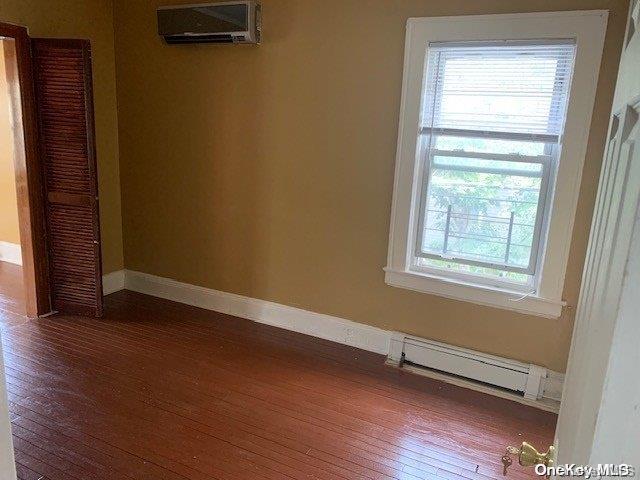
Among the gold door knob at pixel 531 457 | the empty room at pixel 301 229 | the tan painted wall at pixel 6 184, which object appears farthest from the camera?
the tan painted wall at pixel 6 184

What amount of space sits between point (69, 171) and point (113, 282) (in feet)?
3.80

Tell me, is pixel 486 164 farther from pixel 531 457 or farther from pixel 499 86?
pixel 531 457

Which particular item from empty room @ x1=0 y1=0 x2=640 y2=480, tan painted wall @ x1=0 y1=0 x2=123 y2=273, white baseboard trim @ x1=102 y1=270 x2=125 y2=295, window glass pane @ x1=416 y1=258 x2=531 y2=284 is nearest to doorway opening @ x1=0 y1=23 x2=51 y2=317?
empty room @ x1=0 y1=0 x2=640 y2=480

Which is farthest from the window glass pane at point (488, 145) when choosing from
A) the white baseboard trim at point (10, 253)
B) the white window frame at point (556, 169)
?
the white baseboard trim at point (10, 253)

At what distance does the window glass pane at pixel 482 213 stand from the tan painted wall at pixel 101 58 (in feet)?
8.58

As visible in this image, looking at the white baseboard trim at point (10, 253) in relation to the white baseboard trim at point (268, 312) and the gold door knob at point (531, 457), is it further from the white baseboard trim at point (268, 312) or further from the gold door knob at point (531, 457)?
the gold door knob at point (531, 457)

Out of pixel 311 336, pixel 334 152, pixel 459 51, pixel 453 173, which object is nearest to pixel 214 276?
pixel 311 336

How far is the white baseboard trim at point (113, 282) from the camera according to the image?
3.84 metres

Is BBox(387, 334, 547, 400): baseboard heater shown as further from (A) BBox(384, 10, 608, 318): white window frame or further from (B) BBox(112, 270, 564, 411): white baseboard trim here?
(A) BBox(384, 10, 608, 318): white window frame

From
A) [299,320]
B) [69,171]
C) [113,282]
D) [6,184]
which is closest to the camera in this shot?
[69,171]

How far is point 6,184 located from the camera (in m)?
4.44

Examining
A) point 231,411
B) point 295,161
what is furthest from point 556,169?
point 231,411

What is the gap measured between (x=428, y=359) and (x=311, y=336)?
0.86 metres

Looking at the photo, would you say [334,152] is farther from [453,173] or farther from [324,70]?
[453,173]
